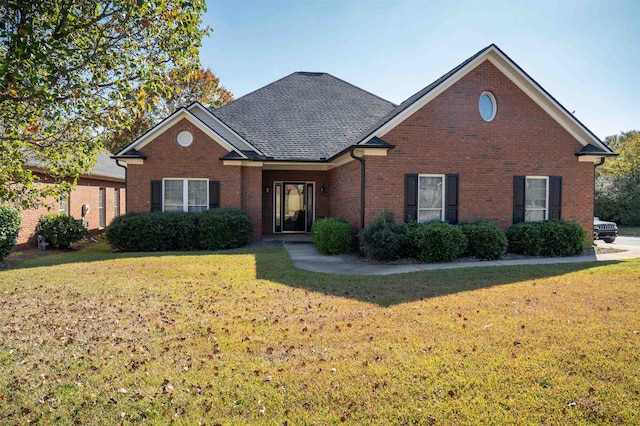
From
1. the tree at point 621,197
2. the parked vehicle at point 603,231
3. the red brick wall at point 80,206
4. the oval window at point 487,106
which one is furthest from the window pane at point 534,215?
the tree at point 621,197

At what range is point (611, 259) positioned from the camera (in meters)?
11.8

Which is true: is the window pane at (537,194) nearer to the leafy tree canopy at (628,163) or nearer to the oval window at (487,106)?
the oval window at (487,106)

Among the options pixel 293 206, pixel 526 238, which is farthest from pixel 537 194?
pixel 293 206

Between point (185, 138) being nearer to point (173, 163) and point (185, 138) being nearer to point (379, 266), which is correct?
point (173, 163)

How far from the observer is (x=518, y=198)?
43.7 ft

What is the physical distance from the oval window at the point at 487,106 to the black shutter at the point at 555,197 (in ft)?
10.0

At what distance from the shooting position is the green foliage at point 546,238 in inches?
489

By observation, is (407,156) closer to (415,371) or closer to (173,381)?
(415,371)

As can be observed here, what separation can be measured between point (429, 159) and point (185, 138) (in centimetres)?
878

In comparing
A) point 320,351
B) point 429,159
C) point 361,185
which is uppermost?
point 429,159

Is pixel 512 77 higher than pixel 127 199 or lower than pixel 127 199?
higher

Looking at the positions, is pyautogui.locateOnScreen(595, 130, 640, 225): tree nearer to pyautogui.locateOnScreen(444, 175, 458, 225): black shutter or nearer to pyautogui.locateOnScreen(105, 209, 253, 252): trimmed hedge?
pyautogui.locateOnScreen(444, 175, 458, 225): black shutter

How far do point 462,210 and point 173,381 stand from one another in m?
10.9

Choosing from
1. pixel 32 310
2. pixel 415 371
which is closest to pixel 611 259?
pixel 415 371
